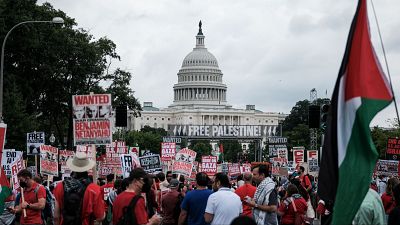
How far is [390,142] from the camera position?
29734 millimetres

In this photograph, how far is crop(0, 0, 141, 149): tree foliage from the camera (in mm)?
49562

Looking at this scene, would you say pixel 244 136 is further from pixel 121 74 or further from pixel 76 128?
pixel 76 128

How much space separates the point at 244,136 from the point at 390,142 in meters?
92.0

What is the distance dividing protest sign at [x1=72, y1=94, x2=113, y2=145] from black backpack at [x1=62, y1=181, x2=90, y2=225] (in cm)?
365

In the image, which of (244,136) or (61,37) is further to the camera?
(244,136)

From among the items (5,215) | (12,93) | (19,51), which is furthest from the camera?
(19,51)

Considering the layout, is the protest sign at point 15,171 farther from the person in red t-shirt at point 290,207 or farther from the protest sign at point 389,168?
the protest sign at point 389,168

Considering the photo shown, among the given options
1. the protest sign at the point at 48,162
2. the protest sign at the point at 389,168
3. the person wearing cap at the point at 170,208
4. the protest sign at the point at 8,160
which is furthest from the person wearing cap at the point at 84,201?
the protest sign at the point at 389,168

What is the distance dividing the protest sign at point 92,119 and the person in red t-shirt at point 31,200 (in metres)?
1.07

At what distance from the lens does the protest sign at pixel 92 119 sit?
14.9 metres

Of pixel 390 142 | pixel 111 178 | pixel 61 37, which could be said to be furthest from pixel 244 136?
pixel 111 178


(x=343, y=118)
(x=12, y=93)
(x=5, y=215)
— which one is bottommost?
(x=5, y=215)

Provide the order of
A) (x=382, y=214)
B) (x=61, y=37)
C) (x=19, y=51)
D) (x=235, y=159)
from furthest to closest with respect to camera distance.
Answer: (x=235, y=159) < (x=61, y=37) < (x=19, y=51) < (x=382, y=214)

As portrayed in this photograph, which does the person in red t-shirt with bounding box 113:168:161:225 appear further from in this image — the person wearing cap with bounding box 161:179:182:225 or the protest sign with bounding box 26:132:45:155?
the protest sign with bounding box 26:132:45:155
